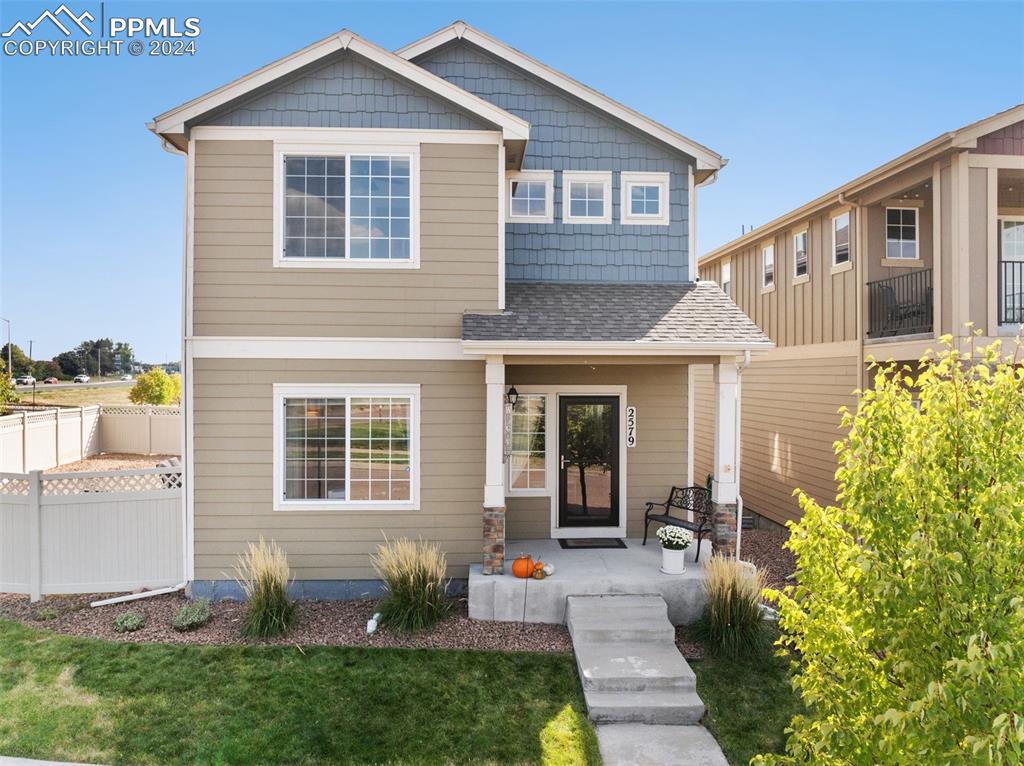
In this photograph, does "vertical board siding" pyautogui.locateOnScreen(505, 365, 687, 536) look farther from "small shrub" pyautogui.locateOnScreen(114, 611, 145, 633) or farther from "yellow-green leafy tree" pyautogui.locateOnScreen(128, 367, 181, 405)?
"yellow-green leafy tree" pyautogui.locateOnScreen(128, 367, 181, 405)

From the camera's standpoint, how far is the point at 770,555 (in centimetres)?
1027

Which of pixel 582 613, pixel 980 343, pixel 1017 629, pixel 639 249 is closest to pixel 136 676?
pixel 582 613

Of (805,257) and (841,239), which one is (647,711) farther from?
(805,257)

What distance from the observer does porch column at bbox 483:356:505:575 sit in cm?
761

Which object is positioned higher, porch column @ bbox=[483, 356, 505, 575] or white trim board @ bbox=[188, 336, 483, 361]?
white trim board @ bbox=[188, 336, 483, 361]

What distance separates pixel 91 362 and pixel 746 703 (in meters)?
72.7

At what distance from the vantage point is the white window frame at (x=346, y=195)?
25.9 ft

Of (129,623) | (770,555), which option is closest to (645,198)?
(770,555)

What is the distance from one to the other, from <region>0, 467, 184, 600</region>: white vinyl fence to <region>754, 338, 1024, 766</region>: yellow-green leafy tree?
304 inches

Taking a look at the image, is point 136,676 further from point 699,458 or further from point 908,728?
point 699,458

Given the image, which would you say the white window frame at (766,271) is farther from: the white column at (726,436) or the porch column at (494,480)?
the porch column at (494,480)

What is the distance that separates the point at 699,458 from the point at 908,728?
13.3 meters

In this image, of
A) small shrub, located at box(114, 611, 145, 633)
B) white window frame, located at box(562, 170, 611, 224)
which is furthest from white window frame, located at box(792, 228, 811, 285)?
small shrub, located at box(114, 611, 145, 633)

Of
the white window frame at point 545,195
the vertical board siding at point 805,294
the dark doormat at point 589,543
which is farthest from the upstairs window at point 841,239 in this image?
the dark doormat at point 589,543
